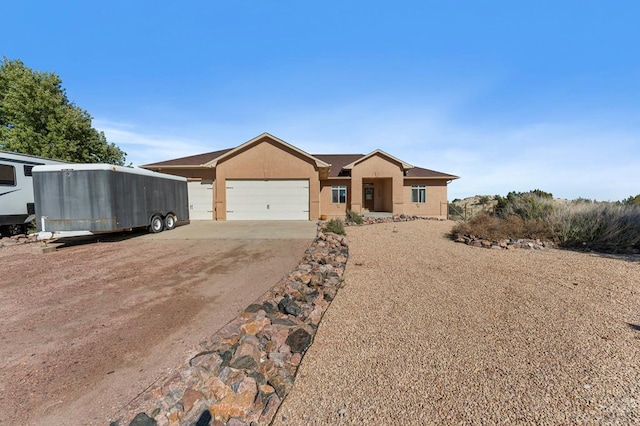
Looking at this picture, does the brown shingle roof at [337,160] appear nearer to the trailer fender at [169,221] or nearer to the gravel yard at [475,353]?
the trailer fender at [169,221]

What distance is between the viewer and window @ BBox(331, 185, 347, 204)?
859 inches

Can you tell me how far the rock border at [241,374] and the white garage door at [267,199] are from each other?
12.8 meters

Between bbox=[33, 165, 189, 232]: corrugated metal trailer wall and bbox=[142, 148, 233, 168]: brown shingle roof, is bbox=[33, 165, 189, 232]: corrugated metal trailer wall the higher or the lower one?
the lower one

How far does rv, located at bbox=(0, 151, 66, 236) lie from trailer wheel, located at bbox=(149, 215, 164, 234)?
515cm

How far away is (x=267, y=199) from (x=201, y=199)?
425cm

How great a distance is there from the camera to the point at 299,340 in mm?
3324

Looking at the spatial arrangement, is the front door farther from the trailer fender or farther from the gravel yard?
the gravel yard

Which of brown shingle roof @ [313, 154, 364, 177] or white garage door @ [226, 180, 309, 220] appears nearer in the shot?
white garage door @ [226, 180, 309, 220]

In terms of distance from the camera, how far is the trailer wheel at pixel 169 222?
13.1 m

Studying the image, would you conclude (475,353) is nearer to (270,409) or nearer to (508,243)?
(270,409)

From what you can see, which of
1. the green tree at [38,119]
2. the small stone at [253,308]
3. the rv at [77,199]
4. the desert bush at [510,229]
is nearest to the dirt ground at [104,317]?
the small stone at [253,308]

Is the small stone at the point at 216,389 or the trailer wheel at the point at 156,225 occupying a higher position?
the trailer wheel at the point at 156,225

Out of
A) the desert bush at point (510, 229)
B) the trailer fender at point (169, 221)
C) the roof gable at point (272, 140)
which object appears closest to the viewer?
the desert bush at point (510, 229)

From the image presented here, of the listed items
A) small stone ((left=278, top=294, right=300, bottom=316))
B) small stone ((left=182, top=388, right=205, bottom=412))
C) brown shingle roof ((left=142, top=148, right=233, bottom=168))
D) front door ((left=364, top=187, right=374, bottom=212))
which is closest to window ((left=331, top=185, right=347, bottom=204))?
front door ((left=364, top=187, right=374, bottom=212))
